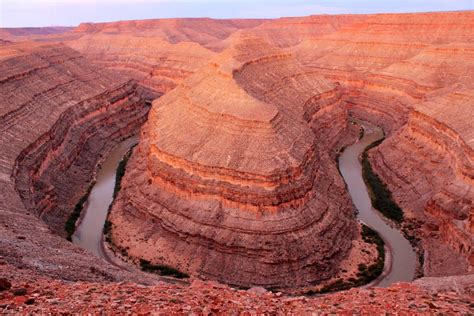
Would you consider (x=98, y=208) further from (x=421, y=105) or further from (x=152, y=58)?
(x=152, y=58)

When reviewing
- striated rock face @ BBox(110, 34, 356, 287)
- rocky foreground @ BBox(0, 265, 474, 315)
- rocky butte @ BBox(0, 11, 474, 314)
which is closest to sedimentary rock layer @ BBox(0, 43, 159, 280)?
rocky butte @ BBox(0, 11, 474, 314)

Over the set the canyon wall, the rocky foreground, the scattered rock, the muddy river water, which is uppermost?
the canyon wall

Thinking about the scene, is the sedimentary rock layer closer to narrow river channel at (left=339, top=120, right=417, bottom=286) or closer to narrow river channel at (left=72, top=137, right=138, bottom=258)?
narrow river channel at (left=72, top=137, right=138, bottom=258)

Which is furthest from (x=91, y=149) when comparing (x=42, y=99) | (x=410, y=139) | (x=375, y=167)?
(x=410, y=139)

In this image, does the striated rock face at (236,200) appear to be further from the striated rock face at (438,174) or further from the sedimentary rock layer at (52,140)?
the sedimentary rock layer at (52,140)

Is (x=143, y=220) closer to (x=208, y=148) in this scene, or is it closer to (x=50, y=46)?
(x=208, y=148)
